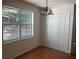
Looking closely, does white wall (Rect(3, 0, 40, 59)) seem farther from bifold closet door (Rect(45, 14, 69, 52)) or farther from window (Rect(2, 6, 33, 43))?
bifold closet door (Rect(45, 14, 69, 52))

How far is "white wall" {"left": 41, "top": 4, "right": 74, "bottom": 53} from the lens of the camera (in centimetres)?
468

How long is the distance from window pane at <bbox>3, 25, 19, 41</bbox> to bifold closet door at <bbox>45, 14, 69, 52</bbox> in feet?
7.38

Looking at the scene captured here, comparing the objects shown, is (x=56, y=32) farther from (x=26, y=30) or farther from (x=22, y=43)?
(x=22, y=43)

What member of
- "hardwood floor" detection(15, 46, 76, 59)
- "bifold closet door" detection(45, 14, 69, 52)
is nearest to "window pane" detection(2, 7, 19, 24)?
"hardwood floor" detection(15, 46, 76, 59)

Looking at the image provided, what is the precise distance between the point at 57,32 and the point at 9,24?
2.76m

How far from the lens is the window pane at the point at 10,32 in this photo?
3.48 m

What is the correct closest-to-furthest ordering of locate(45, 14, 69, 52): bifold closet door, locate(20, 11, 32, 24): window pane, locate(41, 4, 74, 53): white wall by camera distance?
1. locate(20, 11, 32, 24): window pane
2. locate(41, 4, 74, 53): white wall
3. locate(45, 14, 69, 52): bifold closet door

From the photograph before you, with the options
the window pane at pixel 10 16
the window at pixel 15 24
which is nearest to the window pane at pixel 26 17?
the window at pixel 15 24

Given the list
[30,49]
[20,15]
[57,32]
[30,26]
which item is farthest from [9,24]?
[57,32]

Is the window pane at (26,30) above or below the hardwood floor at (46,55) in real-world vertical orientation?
above

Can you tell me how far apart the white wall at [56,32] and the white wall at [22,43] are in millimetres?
430

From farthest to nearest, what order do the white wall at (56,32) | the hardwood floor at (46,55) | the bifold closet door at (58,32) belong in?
the bifold closet door at (58,32) < the white wall at (56,32) < the hardwood floor at (46,55)

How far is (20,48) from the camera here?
4.23 metres

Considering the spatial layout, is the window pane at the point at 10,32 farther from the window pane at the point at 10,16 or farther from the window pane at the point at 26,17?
the window pane at the point at 26,17
